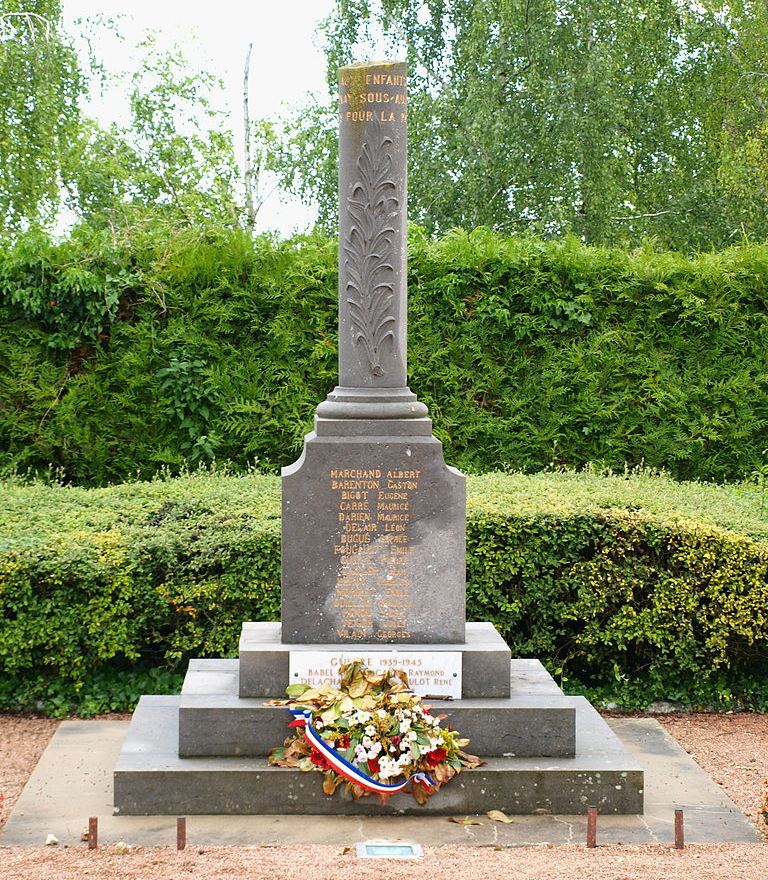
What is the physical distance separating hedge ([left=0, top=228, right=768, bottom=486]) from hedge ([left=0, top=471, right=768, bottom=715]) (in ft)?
9.24

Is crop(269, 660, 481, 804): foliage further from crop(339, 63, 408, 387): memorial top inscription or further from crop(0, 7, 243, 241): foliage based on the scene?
crop(0, 7, 243, 241): foliage

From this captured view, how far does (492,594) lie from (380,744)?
2.38 meters

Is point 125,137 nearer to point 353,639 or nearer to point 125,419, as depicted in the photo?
point 125,419

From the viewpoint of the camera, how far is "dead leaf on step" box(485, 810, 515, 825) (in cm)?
607

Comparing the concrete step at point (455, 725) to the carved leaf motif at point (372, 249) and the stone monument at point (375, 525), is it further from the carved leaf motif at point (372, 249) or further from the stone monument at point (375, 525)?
the carved leaf motif at point (372, 249)

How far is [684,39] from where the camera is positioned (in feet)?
74.9

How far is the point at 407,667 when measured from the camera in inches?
257

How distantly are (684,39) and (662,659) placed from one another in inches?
671

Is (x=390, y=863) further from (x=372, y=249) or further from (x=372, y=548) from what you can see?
(x=372, y=249)

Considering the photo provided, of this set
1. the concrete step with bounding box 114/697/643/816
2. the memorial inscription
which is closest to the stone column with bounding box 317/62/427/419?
the memorial inscription

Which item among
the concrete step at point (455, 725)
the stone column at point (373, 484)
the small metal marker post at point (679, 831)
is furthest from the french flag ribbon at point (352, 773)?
Result: the small metal marker post at point (679, 831)

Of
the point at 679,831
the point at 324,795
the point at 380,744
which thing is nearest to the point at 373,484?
the point at 380,744

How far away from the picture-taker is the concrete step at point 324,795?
6137mm

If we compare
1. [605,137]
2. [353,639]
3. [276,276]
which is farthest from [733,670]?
[605,137]
